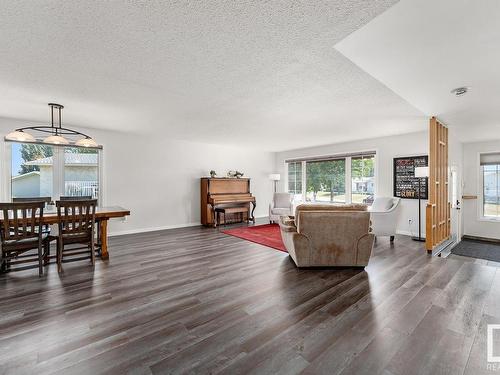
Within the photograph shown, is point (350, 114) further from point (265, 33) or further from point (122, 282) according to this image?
point (122, 282)

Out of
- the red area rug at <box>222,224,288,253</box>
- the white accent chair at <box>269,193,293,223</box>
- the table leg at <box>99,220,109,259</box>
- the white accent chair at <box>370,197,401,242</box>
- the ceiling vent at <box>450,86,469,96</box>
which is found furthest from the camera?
the white accent chair at <box>269,193,293,223</box>

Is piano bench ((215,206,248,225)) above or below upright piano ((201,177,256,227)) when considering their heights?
below

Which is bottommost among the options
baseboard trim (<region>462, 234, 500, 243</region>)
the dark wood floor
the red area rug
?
baseboard trim (<region>462, 234, 500, 243</region>)

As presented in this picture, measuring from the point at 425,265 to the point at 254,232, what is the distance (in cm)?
333

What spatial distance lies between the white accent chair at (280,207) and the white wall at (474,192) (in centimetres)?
452

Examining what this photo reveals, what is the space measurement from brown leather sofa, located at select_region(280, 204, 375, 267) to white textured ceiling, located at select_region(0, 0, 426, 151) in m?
1.63

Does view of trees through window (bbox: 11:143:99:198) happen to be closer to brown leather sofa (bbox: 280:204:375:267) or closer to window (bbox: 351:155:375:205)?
brown leather sofa (bbox: 280:204:375:267)

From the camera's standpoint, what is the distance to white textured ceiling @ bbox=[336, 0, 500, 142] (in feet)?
5.36

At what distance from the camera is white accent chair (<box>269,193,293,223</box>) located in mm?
6844

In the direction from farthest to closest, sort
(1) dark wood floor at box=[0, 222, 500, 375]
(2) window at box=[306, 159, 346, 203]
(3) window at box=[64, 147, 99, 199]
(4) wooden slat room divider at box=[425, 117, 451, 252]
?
1. (2) window at box=[306, 159, 346, 203]
2. (3) window at box=[64, 147, 99, 199]
3. (4) wooden slat room divider at box=[425, 117, 451, 252]
4. (1) dark wood floor at box=[0, 222, 500, 375]

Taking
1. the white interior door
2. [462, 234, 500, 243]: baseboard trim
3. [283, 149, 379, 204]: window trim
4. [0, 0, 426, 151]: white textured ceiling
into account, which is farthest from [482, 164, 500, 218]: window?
[0, 0, 426, 151]: white textured ceiling

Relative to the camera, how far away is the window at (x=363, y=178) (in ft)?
20.6

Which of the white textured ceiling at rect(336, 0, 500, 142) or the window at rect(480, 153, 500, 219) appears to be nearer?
the white textured ceiling at rect(336, 0, 500, 142)

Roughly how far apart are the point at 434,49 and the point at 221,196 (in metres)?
5.45
